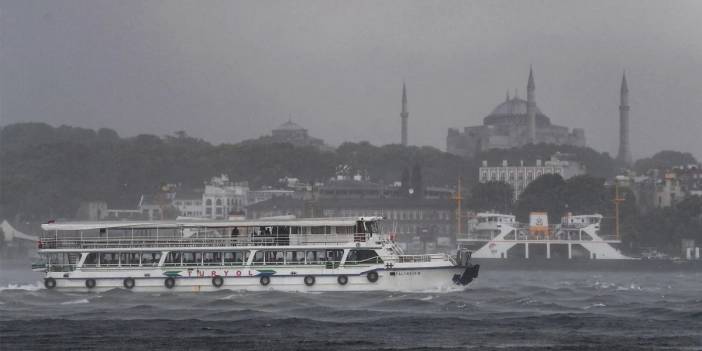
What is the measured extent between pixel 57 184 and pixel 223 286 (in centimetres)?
9014

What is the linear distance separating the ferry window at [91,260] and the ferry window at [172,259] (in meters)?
2.87

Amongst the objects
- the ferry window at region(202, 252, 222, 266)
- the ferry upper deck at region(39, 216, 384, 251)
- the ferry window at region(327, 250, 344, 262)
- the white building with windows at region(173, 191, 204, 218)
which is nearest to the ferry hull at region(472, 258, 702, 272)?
the white building with windows at region(173, 191, 204, 218)

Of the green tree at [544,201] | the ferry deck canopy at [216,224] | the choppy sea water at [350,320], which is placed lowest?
the choppy sea water at [350,320]

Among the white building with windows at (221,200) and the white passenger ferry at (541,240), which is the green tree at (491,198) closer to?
the white passenger ferry at (541,240)

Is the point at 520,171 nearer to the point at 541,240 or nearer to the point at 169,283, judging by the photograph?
the point at 541,240

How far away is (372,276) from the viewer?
2349 inches

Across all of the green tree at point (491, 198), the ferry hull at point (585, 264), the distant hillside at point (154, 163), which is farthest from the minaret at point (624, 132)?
the ferry hull at point (585, 264)

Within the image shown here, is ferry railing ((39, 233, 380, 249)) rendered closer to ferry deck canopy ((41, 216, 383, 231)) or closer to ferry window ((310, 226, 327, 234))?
ferry window ((310, 226, 327, 234))

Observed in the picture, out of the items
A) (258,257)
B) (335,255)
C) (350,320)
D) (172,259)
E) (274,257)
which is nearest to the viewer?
(350,320)

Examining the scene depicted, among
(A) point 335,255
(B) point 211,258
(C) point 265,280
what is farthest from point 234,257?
(A) point 335,255

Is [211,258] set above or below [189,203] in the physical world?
below

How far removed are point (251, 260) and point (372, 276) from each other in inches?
189

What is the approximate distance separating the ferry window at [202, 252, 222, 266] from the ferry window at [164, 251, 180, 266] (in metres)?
1.05

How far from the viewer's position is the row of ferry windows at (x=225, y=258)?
2367 inches
